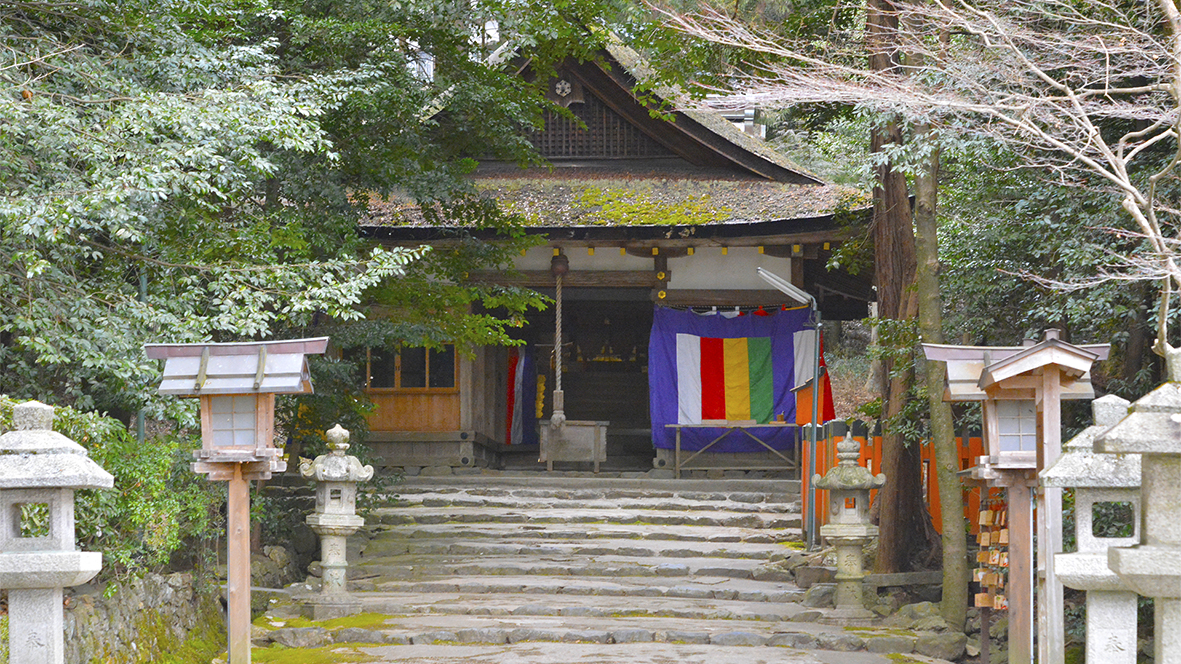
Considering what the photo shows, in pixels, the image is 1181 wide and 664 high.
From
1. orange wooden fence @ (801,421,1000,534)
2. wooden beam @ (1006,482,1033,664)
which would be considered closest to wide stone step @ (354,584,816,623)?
orange wooden fence @ (801,421,1000,534)

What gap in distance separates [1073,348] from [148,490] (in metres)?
5.97

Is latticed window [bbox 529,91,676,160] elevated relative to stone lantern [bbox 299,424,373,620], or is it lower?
elevated

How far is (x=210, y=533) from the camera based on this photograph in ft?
28.8

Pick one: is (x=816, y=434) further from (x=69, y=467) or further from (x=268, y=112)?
(x=69, y=467)

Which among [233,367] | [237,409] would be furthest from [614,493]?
[233,367]

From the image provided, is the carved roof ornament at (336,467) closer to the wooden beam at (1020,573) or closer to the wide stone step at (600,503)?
the wide stone step at (600,503)

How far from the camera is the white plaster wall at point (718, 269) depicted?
14625 millimetres

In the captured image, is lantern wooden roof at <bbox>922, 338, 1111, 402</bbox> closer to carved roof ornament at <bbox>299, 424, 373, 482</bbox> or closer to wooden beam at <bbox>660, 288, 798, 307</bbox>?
carved roof ornament at <bbox>299, 424, 373, 482</bbox>

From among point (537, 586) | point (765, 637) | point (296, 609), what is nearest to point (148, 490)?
point (296, 609)

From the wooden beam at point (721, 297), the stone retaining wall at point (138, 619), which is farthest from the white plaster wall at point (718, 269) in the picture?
the stone retaining wall at point (138, 619)

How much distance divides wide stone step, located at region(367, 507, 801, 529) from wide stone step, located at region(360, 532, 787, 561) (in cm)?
71

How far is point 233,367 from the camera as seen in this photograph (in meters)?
7.14

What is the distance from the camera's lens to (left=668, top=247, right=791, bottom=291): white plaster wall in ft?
48.0

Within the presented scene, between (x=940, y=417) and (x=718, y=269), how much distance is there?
625cm
